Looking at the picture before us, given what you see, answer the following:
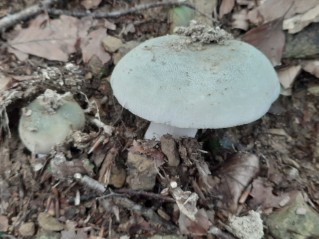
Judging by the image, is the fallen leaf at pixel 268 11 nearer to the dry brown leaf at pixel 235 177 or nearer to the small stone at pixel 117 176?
the dry brown leaf at pixel 235 177

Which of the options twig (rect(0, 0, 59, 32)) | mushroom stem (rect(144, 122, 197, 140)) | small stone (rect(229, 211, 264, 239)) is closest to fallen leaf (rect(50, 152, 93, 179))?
mushroom stem (rect(144, 122, 197, 140))

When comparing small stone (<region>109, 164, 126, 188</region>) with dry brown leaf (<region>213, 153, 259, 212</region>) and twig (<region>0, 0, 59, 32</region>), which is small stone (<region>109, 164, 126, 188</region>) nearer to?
dry brown leaf (<region>213, 153, 259, 212</region>)

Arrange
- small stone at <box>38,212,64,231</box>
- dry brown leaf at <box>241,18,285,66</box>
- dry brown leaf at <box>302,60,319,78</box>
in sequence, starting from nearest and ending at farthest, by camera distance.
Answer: small stone at <box>38,212,64,231</box>, dry brown leaf at <box>302,60,319,78</box>, dry brown leaf at <box>241,18,285,66</box>

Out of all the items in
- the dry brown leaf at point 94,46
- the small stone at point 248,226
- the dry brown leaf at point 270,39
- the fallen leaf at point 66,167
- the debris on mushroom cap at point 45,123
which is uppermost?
the dry brown leaf at point 270,39

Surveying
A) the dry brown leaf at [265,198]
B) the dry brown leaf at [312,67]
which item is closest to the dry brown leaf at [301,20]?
the dry brown leaf at [312,67]

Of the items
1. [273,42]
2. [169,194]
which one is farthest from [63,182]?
[273,42]

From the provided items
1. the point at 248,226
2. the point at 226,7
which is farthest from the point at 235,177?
the point at 226,7

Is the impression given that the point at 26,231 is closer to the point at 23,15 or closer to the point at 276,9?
the point at 23,15
